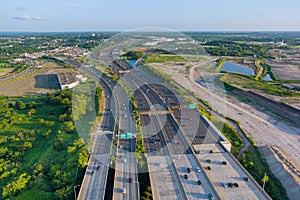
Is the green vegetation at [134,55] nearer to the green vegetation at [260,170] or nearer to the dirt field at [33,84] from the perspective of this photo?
the dirt field at [33,84]

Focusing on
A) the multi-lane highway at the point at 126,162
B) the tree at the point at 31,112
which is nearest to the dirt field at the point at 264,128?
the multi-lane highway at the point at 126,162

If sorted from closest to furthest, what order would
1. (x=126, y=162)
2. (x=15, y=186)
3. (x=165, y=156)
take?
(x=15, y=186)
(x=126, y=162)
(x=165, y=156)

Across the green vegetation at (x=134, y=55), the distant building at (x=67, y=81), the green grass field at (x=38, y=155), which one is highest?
the green vegetation at (x=134, y=55)

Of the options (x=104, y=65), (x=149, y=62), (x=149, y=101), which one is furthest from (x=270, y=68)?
(x=149, y=101)

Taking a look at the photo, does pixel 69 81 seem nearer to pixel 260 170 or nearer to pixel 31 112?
pixel 31 112

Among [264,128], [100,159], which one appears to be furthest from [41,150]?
[264,128]

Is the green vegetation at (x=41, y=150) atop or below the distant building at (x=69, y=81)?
below
